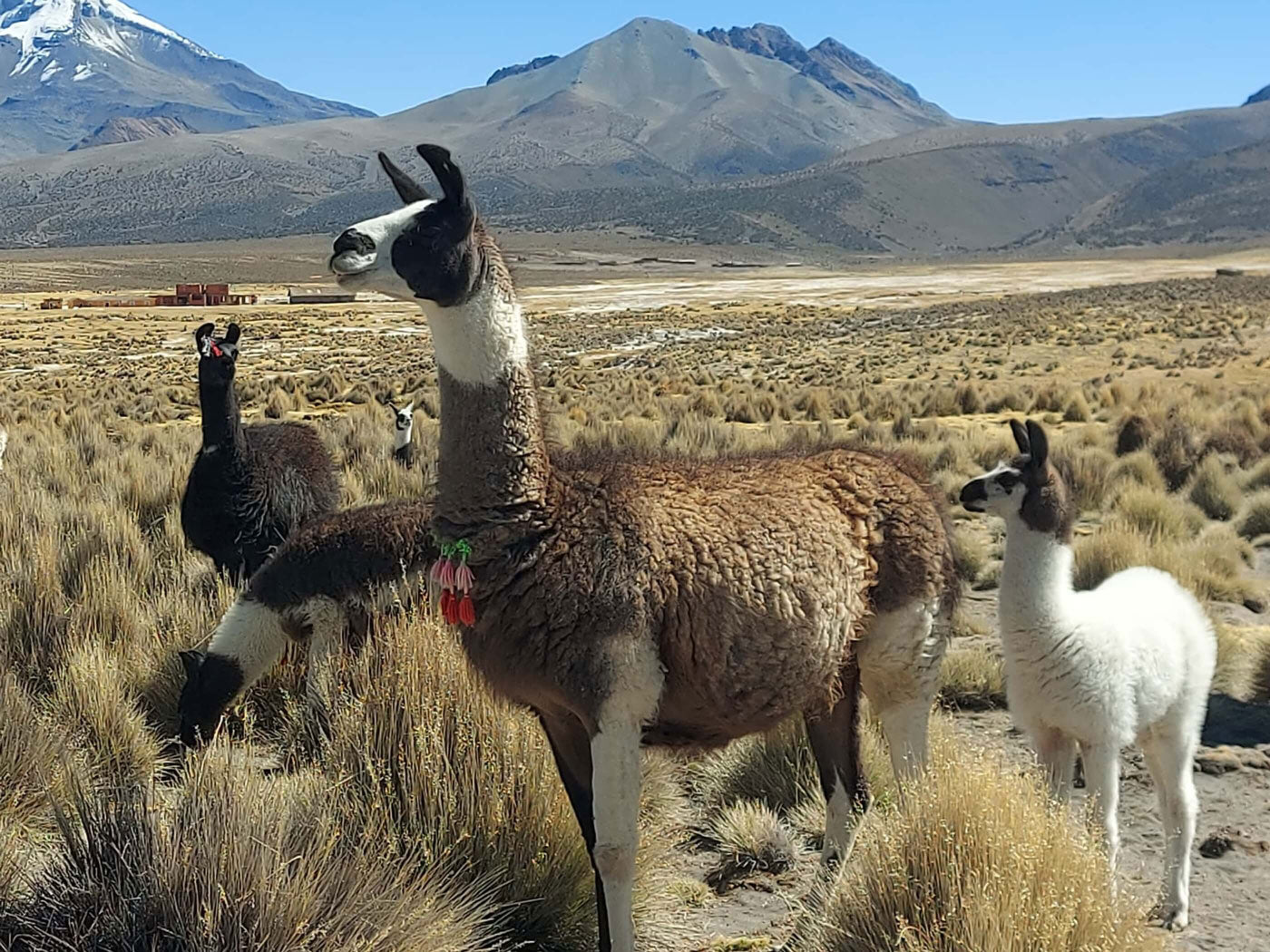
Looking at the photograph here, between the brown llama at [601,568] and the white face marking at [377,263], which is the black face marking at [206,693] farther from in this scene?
the white face marking at [377,263]

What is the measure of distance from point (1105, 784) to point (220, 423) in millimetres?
5904

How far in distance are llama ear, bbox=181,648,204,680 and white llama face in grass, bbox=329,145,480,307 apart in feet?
10.3

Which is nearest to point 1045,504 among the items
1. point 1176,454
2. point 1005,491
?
point 1005,491

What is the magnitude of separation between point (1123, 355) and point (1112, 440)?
49.9ft

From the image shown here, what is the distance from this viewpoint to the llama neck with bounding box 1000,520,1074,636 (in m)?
4.94

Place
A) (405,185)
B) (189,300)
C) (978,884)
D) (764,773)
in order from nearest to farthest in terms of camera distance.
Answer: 1. (978,884)
2. (405,185)
3. (764,773)
4. (189,300)

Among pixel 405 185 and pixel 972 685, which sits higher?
pixel 405 185

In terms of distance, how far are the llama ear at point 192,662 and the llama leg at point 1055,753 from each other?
3.89 m

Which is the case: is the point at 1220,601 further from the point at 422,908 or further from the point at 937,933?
the point at 422,908

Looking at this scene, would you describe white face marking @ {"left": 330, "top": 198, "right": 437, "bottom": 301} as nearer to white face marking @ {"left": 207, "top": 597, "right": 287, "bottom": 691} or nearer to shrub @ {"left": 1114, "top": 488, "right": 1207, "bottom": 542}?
white face marking @ {"left": 207, "top": 597, "right": 287, "bottom": 691}

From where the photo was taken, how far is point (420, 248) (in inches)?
141

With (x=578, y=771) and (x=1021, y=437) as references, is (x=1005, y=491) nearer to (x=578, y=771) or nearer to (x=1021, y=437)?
(x=1021, y=437)

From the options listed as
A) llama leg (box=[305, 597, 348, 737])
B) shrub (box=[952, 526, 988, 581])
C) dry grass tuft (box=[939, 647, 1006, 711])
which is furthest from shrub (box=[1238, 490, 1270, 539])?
llama leg (box=[305, 597, 348, 737])

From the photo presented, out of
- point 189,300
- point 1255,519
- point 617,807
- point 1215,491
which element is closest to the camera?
point 617,807
